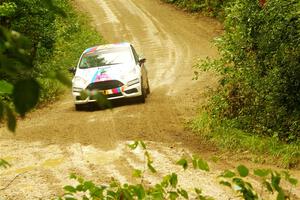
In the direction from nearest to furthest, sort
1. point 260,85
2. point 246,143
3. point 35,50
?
point 35,50, point 246,143, point 260,85

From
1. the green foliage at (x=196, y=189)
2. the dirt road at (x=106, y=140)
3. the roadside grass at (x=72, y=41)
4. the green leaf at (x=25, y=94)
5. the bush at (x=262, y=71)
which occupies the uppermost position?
the green leaf at (x=25, y=94)

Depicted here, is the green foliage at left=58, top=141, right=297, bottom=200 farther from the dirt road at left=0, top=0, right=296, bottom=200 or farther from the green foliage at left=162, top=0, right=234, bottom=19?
the green foliage at left=162, top=0, right=234, bottom=19

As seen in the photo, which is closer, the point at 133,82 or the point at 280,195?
the point at 280,195

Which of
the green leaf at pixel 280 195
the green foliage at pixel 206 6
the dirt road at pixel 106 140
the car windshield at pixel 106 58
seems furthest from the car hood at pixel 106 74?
the green foliage at pixel 206 6

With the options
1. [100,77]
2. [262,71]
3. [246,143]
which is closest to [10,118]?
[246,143]

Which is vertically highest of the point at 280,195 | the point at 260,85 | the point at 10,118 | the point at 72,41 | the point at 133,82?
the point at 10,118

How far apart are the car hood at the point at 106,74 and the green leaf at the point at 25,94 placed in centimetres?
1347

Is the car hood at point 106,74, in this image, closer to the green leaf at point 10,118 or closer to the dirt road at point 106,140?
the dirt road at point 106,140

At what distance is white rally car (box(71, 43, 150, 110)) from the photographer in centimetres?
1498

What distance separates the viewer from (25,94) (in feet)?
4.03

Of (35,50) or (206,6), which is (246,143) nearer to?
(35,50)

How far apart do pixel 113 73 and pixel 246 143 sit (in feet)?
17.1

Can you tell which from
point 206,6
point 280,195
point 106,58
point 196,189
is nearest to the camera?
point 280,195

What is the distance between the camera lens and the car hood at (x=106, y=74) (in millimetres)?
14906
